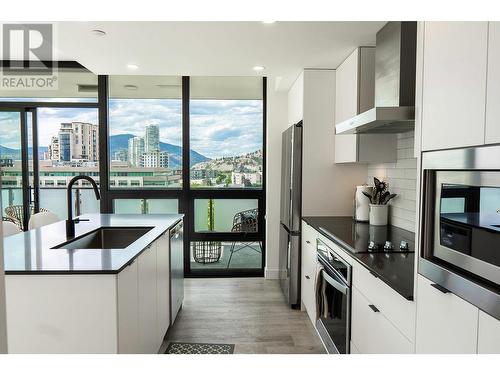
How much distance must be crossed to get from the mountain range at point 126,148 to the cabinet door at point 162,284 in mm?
1923

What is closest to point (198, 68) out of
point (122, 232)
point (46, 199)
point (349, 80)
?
point (349, 80)

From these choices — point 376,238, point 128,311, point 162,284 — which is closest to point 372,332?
point 376,238


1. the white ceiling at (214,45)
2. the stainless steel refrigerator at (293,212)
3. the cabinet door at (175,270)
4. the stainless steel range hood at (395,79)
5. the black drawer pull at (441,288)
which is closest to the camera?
the black drawer pull at (441,288)

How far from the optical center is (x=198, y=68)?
11.9 ft

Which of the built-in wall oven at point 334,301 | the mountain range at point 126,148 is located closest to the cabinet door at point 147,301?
the built-in wall oven at point 334,301

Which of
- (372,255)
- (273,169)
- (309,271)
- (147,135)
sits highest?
(147,135)

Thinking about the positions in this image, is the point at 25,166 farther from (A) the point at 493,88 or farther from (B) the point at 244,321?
(A) the point at 493,88

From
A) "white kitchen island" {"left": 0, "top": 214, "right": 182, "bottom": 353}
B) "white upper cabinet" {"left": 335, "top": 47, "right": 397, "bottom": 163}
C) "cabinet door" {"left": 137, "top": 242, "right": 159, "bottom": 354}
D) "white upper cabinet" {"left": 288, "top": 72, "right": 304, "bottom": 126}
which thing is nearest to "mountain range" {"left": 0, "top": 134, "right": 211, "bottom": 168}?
"white upper cabinet" {"left": 288, "top": 72, "right": 304, "bottom": 126}

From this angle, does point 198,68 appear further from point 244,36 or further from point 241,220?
point 241,220

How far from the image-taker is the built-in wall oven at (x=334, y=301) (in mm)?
2162

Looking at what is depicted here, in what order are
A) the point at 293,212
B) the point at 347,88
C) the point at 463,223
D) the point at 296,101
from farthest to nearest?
the point at 296,101 < the point at 293,212 < the point at 347,88 < the point at 463,223

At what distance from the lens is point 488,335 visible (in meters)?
1.00

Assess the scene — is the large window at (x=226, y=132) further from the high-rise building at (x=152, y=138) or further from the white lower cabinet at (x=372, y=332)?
the white lower cabinet at (x=372, y=332)

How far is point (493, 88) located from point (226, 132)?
377cm
